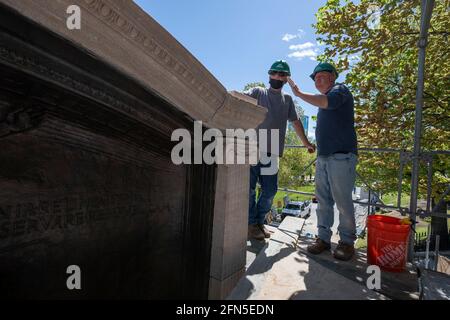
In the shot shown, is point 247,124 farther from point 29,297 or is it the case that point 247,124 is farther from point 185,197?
point 29,297

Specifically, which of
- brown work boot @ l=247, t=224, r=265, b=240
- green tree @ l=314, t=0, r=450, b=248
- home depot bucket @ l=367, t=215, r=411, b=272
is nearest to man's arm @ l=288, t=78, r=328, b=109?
home depot bucket @ l=367, t=215, r=411, b=272

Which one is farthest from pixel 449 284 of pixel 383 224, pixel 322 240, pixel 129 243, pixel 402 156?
pixel 129 243

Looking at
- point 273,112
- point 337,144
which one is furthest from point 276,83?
point 337,144

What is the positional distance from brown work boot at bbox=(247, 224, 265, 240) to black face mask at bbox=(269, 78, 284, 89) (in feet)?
5.69

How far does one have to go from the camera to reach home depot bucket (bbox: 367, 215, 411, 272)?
2592 millimetres

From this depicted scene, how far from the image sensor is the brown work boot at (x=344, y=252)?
2.80 metres

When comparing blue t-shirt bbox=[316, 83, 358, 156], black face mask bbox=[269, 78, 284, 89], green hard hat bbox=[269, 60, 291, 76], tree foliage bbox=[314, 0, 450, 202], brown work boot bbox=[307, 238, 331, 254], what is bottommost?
brown work boot bbox=[307, 238, 331, 254]

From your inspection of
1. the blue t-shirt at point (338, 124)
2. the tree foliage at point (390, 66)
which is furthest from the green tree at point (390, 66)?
the blue t-shirt at point (338, 124)

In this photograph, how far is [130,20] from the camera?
4.39 ft

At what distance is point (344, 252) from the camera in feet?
9.27

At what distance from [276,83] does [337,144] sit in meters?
1.05

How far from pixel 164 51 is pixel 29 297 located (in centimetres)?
150

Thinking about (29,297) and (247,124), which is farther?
(247,124)

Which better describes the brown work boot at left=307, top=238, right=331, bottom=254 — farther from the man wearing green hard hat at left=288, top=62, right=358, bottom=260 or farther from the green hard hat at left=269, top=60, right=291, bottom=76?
the green hard hat at left=269, top=60, right=291, bottom=76
